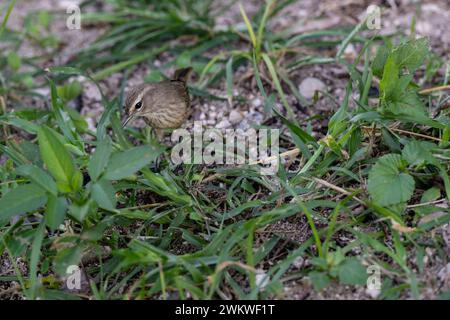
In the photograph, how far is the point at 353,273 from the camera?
9.92 feet

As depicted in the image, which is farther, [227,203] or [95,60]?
[95,60]

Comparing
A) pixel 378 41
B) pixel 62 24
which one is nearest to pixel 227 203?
pixel 378 41

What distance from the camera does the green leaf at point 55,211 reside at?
120 inches

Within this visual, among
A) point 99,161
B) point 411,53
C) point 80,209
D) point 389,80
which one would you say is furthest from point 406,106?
point 80,209

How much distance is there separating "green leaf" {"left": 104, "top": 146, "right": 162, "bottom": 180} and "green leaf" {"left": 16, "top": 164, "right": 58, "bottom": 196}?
0.84ft

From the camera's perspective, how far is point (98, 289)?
135 inches

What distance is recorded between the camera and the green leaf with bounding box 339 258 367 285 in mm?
3012

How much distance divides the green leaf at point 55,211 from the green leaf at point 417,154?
172cm

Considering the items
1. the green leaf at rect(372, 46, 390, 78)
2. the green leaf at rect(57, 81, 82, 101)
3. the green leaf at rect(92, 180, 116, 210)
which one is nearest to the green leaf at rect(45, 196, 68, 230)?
the green leaf at rect(92, 180, 116, 210)

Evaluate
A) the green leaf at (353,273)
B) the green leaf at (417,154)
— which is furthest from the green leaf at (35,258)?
the green leaf at (417,154)

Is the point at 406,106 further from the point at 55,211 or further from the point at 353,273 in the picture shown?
the point at 55,211

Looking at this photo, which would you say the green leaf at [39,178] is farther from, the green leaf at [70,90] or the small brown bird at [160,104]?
the green leaf at [70,90]

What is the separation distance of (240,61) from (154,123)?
0.85 meters

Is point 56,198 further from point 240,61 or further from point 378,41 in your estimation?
point 378,41
